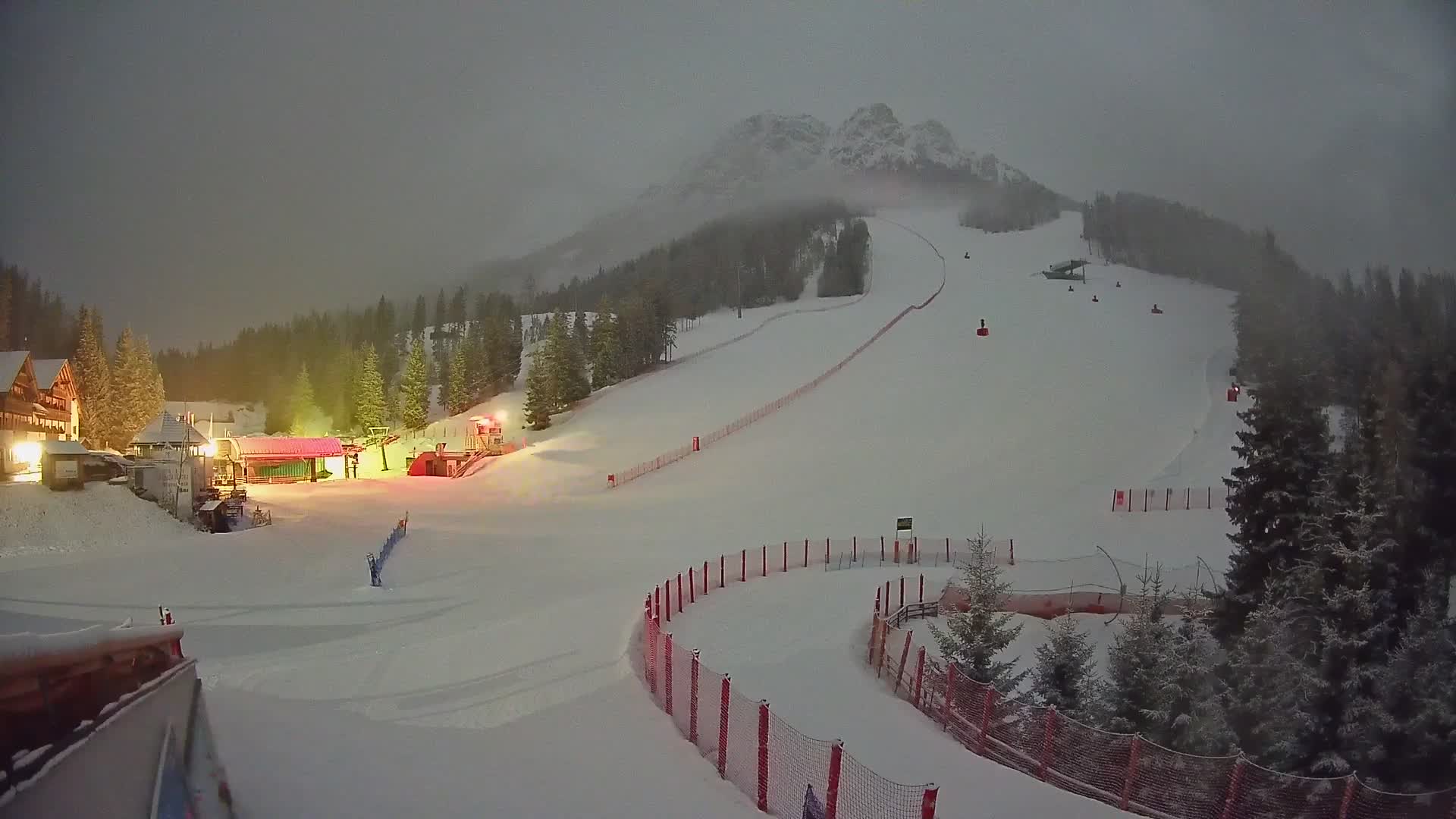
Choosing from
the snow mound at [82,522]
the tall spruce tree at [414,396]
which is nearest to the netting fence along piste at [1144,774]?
the snow mound at [82,522]

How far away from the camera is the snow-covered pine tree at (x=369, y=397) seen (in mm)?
55812

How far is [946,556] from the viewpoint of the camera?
21.3 meters

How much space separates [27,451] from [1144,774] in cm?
1058

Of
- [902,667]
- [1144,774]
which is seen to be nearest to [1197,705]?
[1144,774]

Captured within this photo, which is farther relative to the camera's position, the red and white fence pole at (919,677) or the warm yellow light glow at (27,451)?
the red and white fence pole at (919,677)

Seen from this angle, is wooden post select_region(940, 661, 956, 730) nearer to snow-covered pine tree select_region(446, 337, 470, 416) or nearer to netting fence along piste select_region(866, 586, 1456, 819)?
netting fence along piste select_region(866, 586, 1456, 819)

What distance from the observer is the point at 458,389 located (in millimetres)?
62000

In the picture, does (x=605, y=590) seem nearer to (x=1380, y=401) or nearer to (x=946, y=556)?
(x=946, y=556)

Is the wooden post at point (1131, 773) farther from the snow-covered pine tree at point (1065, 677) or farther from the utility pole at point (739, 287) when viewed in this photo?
the utility pole at point (739, 287)

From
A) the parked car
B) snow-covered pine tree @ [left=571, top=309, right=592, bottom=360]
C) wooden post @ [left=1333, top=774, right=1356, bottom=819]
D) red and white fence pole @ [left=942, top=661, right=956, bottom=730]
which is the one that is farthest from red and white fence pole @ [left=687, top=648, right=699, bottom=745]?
snow-covered pine tree @ [left=571, top=309, right=592, bottom=360]

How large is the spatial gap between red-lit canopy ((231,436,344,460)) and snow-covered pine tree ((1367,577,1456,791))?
3935 centimetres

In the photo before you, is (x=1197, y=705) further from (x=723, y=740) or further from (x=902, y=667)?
(x=723, y=740)

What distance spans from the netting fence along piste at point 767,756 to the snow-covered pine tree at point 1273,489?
20.8ft

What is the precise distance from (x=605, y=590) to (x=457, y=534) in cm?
820
